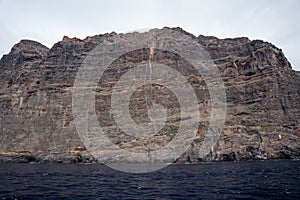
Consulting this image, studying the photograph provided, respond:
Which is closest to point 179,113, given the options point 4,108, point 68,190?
point 4,108

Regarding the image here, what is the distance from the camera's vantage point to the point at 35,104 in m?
168

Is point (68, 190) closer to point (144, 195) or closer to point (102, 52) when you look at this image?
point (144, 195)

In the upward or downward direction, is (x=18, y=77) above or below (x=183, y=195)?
above

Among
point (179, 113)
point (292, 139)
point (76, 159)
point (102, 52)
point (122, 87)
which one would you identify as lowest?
point (76, 159)

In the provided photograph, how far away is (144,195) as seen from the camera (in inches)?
1320

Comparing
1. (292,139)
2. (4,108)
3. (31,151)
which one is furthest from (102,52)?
(292,139)

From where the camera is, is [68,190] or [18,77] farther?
[18,77]

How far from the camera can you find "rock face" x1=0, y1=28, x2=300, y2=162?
4938 inches

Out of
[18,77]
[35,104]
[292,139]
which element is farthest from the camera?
[18,77]

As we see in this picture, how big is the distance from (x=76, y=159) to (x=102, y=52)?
84.4 m

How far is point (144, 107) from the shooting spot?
519ft

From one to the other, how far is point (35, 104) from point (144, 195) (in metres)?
146

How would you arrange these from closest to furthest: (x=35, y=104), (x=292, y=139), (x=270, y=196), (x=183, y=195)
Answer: (x=270, y=196), (x=183, y=195), (x=292, y=139), (x=35, y=104)

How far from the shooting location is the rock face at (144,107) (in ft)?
412
